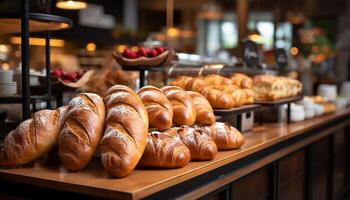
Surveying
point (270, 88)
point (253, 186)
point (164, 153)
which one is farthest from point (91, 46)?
point (164, 153)

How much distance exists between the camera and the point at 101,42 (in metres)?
8.26

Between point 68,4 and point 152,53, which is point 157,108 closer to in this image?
point 152,53

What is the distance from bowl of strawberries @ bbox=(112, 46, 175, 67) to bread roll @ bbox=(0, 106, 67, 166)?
1050 millimetres

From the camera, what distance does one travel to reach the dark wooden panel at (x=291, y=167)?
3117 millimetres

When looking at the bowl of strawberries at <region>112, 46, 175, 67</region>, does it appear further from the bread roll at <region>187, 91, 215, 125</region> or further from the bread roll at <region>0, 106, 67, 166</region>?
the bread roll at <region>0, 106, 67, 166</region>

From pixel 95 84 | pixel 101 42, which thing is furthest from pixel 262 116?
pixel 101 42

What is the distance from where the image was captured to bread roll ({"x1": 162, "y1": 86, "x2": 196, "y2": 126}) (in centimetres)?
227

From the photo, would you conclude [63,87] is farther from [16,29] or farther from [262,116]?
[262,116]

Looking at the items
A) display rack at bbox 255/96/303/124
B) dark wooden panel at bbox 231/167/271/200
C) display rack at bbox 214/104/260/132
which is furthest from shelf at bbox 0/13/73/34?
display rack at bbox 255/96/303/124

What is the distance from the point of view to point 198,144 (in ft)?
6.89

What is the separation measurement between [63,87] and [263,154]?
1.40 m

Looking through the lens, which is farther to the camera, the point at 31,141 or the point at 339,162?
the point at 339,162

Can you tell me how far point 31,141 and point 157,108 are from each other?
580 millimetres

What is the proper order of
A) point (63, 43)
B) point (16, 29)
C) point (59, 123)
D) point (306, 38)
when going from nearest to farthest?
point (59, 123), point (16, 29), point (63, 43), point (306, 38)
